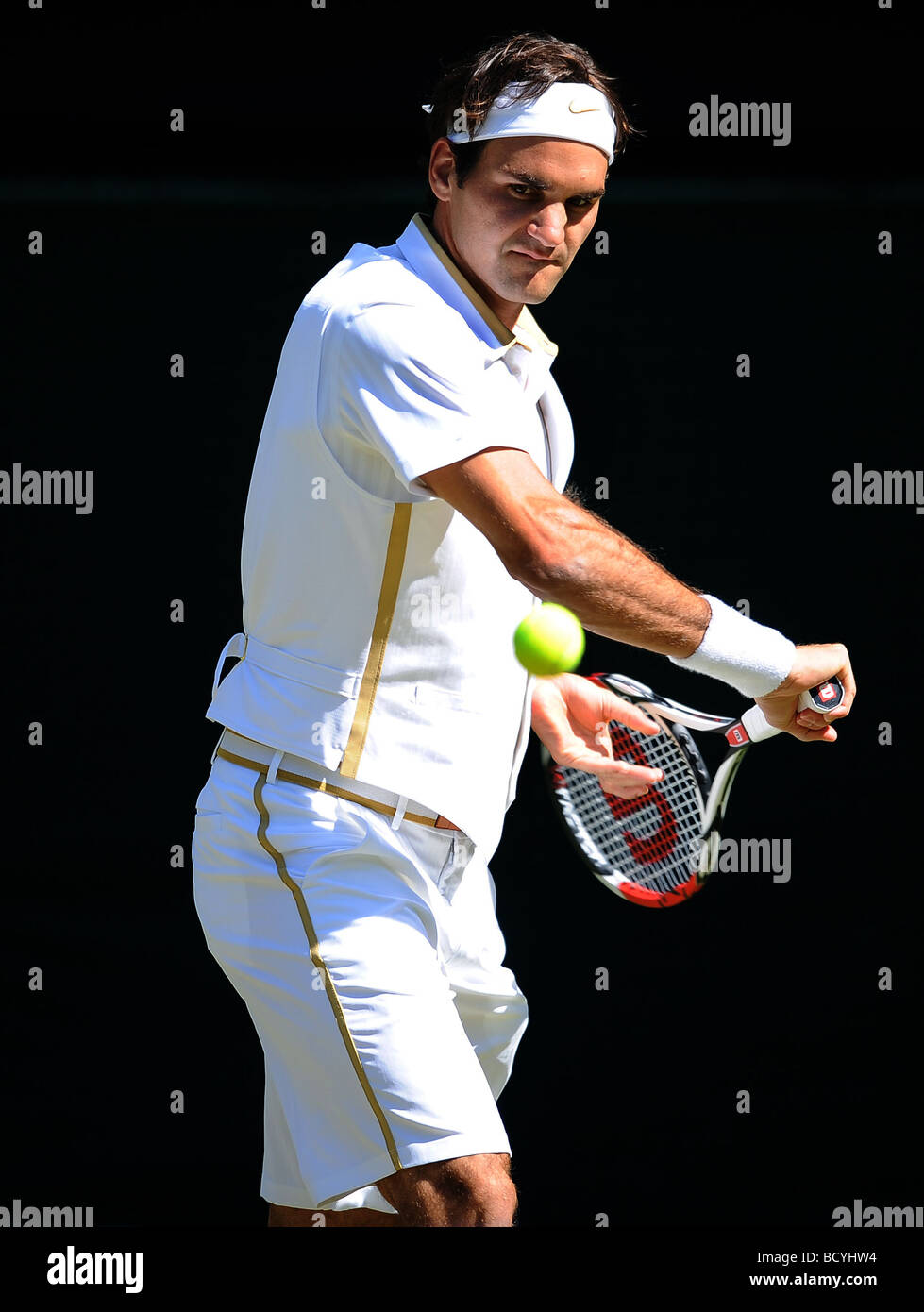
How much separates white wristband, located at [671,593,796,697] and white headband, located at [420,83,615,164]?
68 cm

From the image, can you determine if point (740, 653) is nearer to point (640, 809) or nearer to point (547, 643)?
point (547, 643)

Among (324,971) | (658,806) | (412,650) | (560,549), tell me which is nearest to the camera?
(560,549)

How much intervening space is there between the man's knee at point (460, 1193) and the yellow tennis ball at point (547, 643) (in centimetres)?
60

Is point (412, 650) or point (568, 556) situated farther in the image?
point (412, 650)

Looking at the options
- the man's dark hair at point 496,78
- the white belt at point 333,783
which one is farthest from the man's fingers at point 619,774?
the man's dark hair at point 496,78

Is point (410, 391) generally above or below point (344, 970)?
above

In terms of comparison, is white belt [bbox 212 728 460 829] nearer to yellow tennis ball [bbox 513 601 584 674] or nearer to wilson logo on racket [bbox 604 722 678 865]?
yellow tennis ball [bbox 513 601 584 674]

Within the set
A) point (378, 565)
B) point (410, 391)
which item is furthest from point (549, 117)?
point (378, 565)

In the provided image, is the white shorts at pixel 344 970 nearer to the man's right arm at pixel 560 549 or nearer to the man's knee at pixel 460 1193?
the man's knee at pixel 460 1193

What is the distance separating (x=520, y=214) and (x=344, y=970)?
1.03 metres

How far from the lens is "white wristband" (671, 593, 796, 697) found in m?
2.24

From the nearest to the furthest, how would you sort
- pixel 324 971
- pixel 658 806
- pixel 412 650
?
pixel 324 971
pixel 412 650
pixel 658 806

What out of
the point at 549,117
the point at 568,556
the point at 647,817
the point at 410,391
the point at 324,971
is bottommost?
the point at 324,971

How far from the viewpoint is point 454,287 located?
2.39 meters
